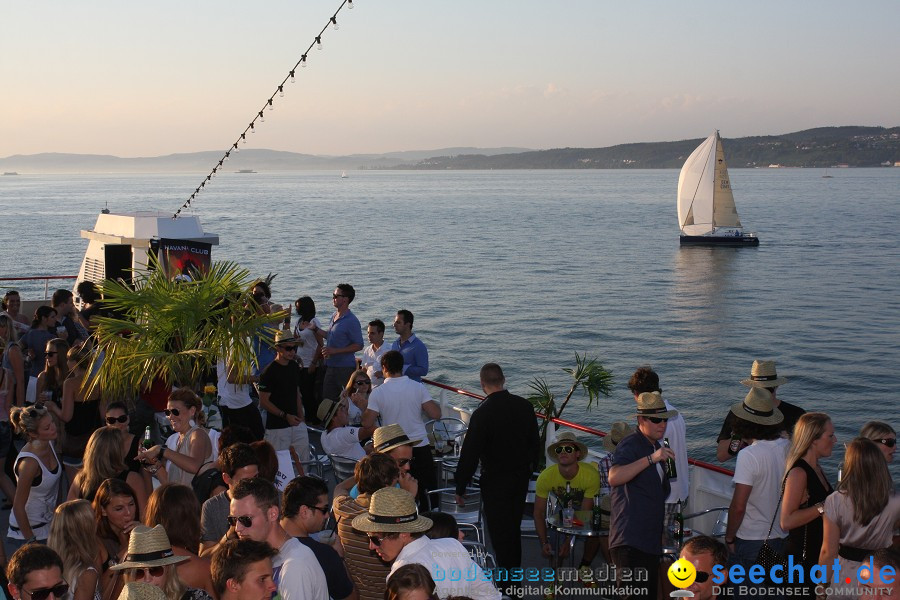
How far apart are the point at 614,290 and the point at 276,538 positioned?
174ft

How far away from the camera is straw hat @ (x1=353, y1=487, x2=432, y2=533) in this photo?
4680mm

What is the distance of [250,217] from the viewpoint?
118 m

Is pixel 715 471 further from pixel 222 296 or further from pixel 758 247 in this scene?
pixel 758 247

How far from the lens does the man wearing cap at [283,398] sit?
8578 mm

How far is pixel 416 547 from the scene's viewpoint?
15.2 feet

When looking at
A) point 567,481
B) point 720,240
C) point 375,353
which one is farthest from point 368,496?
point 720,240

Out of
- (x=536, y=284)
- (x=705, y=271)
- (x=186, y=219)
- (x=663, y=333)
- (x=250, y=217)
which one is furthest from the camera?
(x=250, y=217)

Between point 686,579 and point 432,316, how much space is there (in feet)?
140

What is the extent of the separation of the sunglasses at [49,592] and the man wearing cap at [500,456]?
3101 mm

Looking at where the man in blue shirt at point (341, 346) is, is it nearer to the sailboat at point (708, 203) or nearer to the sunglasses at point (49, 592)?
the sunglasses at point (49, 592)

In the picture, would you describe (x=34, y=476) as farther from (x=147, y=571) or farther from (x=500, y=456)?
(x=500, y=456)

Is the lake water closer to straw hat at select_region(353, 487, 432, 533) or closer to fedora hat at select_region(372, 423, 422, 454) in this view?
fedora hat at select_region(372, 423, 422, 454)

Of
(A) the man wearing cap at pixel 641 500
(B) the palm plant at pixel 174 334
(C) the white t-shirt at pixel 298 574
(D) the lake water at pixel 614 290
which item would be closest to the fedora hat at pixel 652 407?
(A) the man wearing cap at pixel 641 500

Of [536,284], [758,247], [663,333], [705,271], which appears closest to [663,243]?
[758,247]
